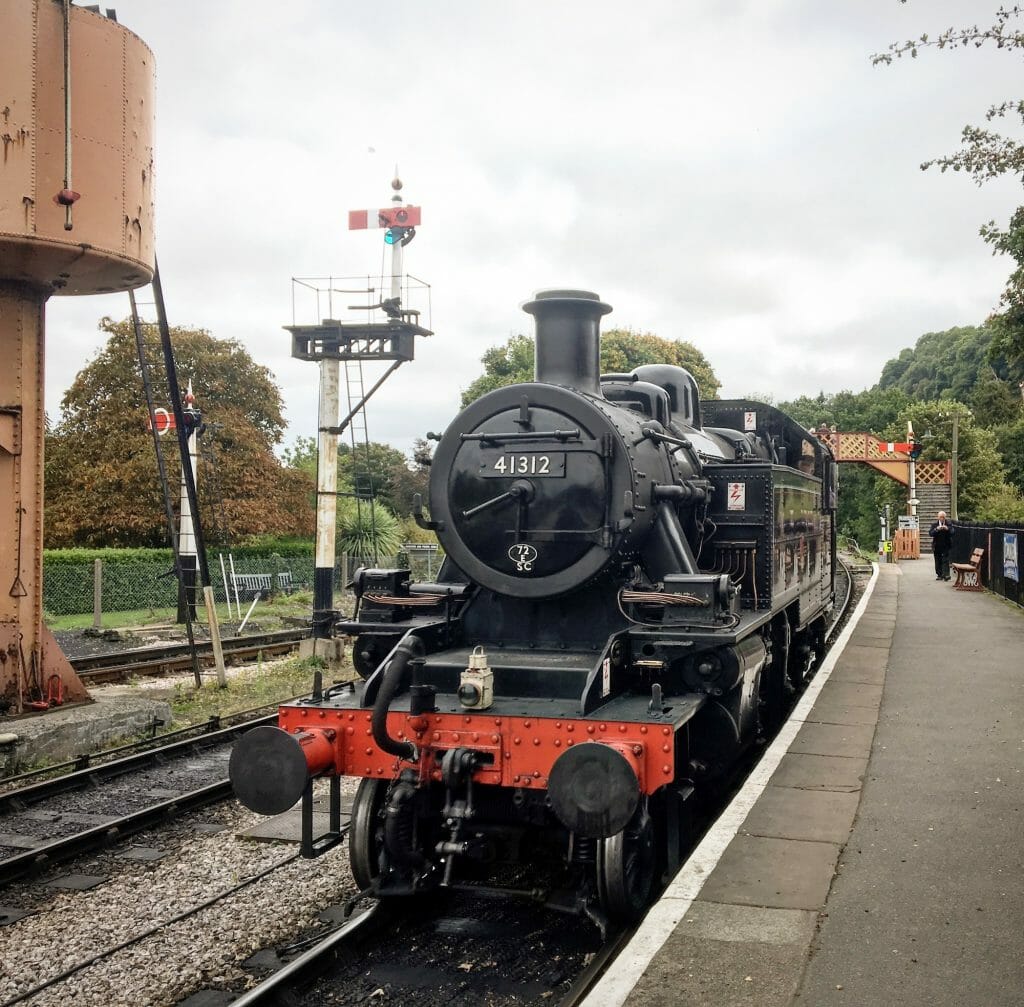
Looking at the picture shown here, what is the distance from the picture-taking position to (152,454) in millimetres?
28703

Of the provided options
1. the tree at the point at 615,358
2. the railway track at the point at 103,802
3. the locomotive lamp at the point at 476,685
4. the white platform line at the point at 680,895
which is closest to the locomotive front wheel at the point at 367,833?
the locomotive lamp at the point at 476,685

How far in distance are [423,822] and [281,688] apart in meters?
7.65

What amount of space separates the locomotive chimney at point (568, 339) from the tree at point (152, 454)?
855 inches

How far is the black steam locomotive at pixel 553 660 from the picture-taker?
17.3ft

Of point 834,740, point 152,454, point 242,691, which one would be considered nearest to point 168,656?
point 242,691

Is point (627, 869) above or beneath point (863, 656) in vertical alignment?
beneath

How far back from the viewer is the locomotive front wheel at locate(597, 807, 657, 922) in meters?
5.18

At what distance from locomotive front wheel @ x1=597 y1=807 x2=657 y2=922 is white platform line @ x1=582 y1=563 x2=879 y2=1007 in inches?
9.8

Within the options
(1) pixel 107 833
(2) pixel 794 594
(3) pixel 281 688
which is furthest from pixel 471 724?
(3) pixel 281 688

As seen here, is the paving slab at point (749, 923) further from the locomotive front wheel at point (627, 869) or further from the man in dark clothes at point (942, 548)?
the man in dark clothes at point (942, 548)

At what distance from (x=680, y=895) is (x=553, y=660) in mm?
1592

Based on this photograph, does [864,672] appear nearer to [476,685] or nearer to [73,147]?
[476,685]

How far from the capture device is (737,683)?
5.97m

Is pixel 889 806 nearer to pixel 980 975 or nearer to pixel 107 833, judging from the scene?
pixel 980 975
